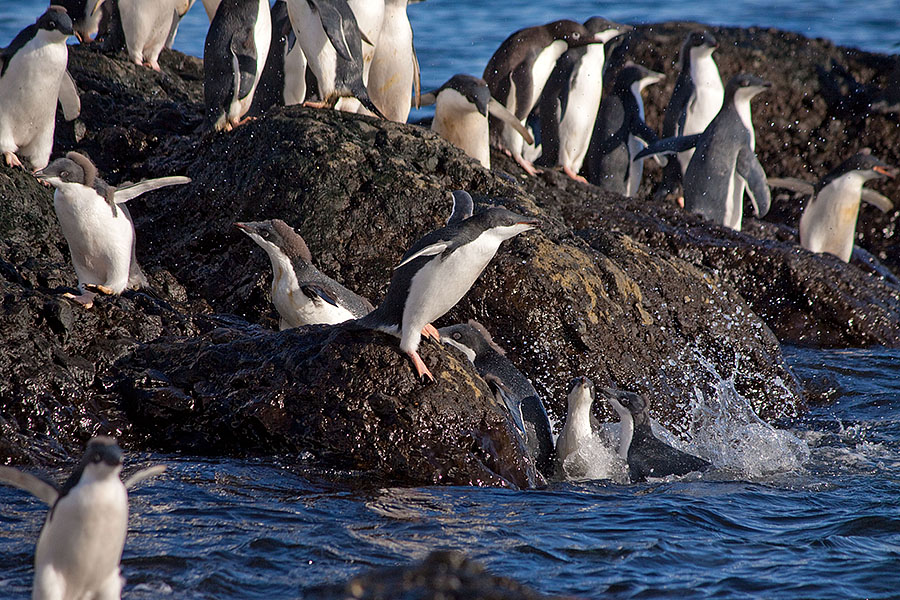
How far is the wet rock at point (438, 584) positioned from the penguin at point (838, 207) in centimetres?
963

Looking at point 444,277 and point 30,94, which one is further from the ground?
point 30,94

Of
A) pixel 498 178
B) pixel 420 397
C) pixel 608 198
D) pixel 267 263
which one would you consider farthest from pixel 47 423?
pixel 608 198

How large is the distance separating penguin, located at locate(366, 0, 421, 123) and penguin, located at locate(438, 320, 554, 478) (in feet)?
14.6

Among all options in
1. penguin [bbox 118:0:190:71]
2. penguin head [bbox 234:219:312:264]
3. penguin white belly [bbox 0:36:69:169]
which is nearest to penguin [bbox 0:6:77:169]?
penguin white belly [bbox 0:36:69:169]

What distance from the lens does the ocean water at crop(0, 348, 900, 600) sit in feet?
12.3

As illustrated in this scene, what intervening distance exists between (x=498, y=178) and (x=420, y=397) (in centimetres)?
278

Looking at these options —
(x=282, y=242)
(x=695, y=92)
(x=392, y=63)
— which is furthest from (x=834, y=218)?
(x=282, y=242)

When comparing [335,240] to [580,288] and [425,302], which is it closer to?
[580,288]

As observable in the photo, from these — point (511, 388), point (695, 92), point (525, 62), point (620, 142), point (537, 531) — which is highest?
point (525, 62)

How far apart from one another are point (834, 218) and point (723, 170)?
48.9 inches

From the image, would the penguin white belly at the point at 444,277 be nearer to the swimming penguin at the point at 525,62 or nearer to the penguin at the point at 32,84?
the penguin at the point at 32,84

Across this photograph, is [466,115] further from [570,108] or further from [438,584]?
[438,584]

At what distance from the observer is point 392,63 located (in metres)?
9.72

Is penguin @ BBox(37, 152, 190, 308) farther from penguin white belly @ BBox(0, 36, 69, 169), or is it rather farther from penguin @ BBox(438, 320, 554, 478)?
penguin @ BBox(438, 320, 554, 478)
